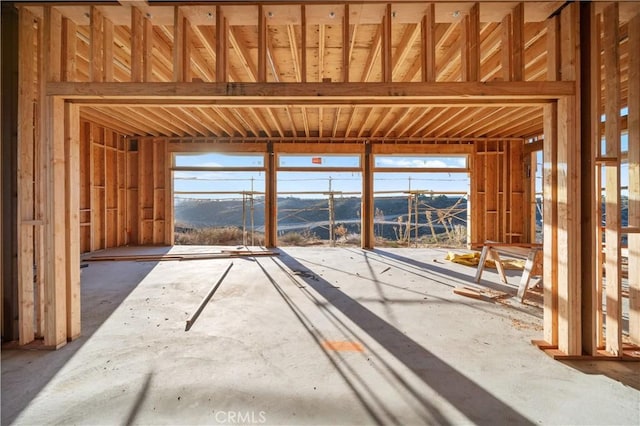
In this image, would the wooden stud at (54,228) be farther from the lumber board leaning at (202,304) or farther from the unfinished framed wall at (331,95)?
the lumber board leaning at (202,304)

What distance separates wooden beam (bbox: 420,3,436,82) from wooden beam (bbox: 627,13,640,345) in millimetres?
2017

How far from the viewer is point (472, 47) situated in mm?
2604

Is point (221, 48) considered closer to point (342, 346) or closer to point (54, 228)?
point (54, 228)

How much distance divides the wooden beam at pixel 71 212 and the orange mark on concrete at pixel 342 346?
2.71 meters

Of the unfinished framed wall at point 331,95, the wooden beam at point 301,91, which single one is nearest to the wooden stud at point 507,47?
the unfinished framed wall at point 331,95

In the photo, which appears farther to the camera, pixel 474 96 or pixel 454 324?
pixel 454 324

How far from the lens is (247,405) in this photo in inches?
72.9

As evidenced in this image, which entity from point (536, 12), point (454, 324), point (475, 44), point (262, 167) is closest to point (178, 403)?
point (454, 324)

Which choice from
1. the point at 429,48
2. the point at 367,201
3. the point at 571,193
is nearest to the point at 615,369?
the point at 571,193

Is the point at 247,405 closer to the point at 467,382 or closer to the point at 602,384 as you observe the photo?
the point at 467,382

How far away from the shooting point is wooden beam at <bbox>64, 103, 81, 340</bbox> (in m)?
2.66

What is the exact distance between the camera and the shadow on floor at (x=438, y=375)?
1.80m

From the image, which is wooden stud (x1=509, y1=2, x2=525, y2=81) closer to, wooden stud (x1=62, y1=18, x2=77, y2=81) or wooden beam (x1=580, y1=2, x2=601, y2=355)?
wooden beam (x1=580, y1=2, x2=601, y2=355)

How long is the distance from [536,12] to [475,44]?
2.22 feet
